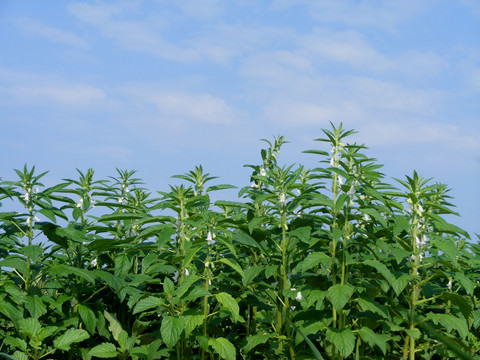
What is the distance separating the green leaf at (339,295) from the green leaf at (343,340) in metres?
0.32

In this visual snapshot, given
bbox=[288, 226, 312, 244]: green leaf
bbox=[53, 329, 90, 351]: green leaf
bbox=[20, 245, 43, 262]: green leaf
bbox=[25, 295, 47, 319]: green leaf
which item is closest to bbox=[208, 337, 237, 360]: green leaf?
bbox=[288, 226, 312, 244]: green leaf

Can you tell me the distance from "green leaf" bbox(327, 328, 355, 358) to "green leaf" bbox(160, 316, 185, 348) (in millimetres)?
1215

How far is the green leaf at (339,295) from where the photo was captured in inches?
166

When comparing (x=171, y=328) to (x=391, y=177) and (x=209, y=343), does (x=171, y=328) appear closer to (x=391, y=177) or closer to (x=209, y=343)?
(x=209, y=343)

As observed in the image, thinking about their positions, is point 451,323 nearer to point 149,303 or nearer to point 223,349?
point 223,349

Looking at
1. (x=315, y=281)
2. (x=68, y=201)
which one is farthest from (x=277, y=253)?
(x=68, y=201)

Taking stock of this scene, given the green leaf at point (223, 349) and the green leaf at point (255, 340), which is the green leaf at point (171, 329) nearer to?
the green leaf at point (223, 349)

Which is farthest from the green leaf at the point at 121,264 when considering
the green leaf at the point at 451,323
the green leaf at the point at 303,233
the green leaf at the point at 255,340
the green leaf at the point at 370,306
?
the green leaf at the point at 451,323

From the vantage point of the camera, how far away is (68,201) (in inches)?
236

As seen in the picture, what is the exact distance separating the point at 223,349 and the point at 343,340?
1.00 metres

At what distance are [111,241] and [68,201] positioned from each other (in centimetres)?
96

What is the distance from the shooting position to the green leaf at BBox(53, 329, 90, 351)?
16.1 ft

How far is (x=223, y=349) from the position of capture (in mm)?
4551

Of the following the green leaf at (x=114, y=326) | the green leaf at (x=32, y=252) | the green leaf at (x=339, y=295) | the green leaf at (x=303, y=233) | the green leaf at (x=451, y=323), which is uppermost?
the green leaf at (x=303, y=233)
